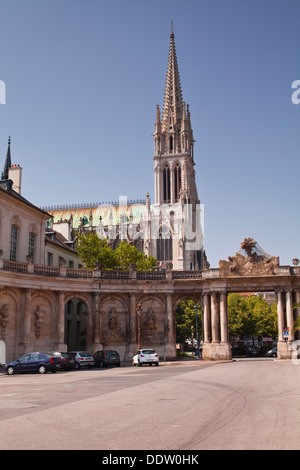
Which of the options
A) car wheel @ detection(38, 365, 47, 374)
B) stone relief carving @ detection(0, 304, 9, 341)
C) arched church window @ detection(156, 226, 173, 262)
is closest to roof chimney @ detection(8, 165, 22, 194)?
stone relief carving @ detection(0, 304, 9, 341)

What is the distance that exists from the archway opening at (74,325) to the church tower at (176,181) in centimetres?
5147

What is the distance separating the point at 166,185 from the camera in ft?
407

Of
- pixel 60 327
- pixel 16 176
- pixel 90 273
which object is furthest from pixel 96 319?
pixel 16 176

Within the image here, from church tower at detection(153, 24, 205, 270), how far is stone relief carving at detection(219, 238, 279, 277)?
201 feet

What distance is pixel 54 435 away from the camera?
363 inches

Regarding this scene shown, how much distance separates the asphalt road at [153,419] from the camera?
27.7 ft

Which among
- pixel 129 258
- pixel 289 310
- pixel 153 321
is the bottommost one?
pixel 153 321

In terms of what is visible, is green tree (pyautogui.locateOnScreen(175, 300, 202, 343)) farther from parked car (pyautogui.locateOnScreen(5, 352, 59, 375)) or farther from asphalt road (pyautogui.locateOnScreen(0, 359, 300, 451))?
asphalt road (pyautogui.locateOnScreen(0, 359, 300, 451))

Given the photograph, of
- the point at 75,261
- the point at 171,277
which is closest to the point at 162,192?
the point at 75,261

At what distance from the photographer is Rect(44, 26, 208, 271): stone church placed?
113 m

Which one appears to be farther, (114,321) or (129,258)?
(129,258)

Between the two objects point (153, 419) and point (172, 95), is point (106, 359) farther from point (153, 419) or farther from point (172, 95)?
point (172, 95)

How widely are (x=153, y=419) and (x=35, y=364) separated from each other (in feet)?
72.1
